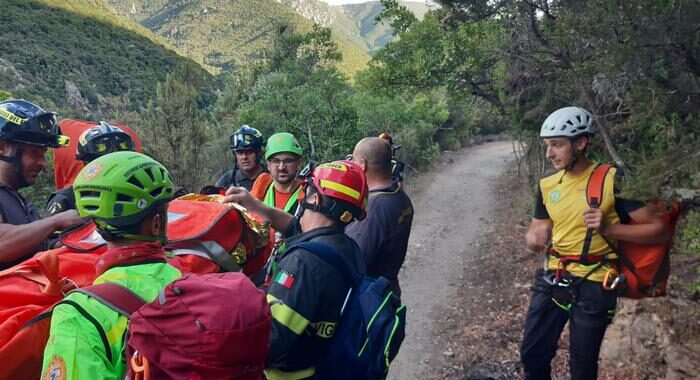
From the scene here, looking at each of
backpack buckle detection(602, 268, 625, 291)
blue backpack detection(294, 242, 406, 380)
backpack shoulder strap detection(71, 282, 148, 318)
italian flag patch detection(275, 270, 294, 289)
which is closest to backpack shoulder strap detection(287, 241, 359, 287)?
blue backpack detection(294, 242, 406, 380)

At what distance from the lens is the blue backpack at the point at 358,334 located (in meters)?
2.18

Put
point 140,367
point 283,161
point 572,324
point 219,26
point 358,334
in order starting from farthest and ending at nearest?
1. point 219,26
2. point 283,161
3. point 572,324
4. point 358,334
5. point 140,367

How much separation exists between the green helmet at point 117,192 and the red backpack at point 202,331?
0.55 meters

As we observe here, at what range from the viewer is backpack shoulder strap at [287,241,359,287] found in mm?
2189

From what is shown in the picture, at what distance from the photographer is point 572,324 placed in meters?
3.51

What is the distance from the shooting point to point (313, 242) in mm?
2230

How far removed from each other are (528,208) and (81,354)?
12147 millimetres

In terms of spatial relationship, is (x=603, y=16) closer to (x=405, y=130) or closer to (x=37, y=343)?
(x=37, y=343)

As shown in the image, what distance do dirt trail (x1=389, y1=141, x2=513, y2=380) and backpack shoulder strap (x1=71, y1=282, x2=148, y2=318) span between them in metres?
4.56

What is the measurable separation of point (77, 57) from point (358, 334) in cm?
4747

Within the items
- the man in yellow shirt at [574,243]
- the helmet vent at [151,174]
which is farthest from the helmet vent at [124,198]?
the man in yellow shirt at [574,243]

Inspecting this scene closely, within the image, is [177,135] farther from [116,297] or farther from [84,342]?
[84,342]

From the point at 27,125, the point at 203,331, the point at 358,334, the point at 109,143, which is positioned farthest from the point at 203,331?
the point at 109,143

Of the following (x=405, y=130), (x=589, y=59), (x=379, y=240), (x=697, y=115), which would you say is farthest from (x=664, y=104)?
(x=405, y=130)
